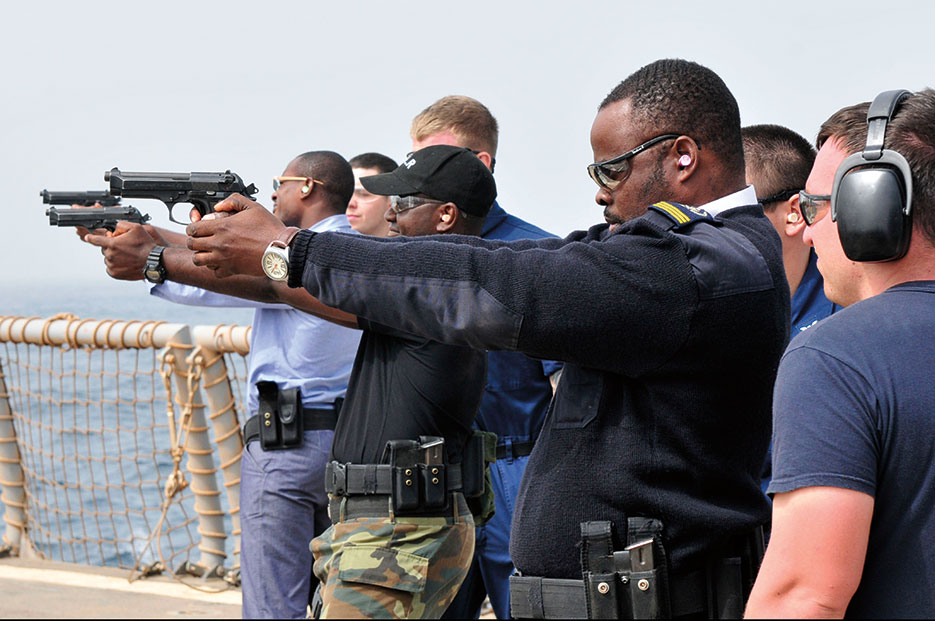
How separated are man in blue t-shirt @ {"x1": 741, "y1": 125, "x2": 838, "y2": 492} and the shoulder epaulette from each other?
4.16 ft

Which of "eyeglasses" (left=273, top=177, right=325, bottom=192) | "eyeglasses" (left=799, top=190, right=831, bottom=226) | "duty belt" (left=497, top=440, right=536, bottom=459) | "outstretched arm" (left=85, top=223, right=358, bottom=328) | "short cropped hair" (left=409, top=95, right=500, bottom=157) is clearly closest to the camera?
"eyeglasses" (left=799, top=190, right=831, bottom=226)

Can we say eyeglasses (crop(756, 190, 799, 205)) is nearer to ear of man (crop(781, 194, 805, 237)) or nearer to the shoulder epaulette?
ear of man (crop(781, 194, 805, 237))

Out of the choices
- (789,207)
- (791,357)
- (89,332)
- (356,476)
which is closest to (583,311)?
(791,357)

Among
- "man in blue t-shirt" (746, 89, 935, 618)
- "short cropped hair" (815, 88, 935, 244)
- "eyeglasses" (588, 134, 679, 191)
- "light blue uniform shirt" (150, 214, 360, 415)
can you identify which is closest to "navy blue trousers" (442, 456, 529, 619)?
"light blue uniform shirt" (150, 214, 360, 415)

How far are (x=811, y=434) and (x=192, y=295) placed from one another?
10.3 feet

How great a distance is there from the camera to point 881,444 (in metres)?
1.62

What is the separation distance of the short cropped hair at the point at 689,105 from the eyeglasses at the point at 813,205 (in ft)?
1.52

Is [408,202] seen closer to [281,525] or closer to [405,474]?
[405,474]

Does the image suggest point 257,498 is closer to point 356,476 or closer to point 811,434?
point 356,476

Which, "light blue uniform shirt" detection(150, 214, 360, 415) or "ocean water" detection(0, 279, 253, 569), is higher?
"light blue uniform shirt" detection(150, 214, 360, 415)

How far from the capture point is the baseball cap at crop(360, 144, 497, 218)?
137 inches

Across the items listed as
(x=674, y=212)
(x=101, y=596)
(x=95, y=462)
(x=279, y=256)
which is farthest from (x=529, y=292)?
(x=95, y=462)

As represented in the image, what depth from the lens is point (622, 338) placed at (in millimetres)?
2045

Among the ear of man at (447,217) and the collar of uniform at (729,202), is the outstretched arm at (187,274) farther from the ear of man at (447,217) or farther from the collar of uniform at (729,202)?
the collar of uniform at (729,202)
